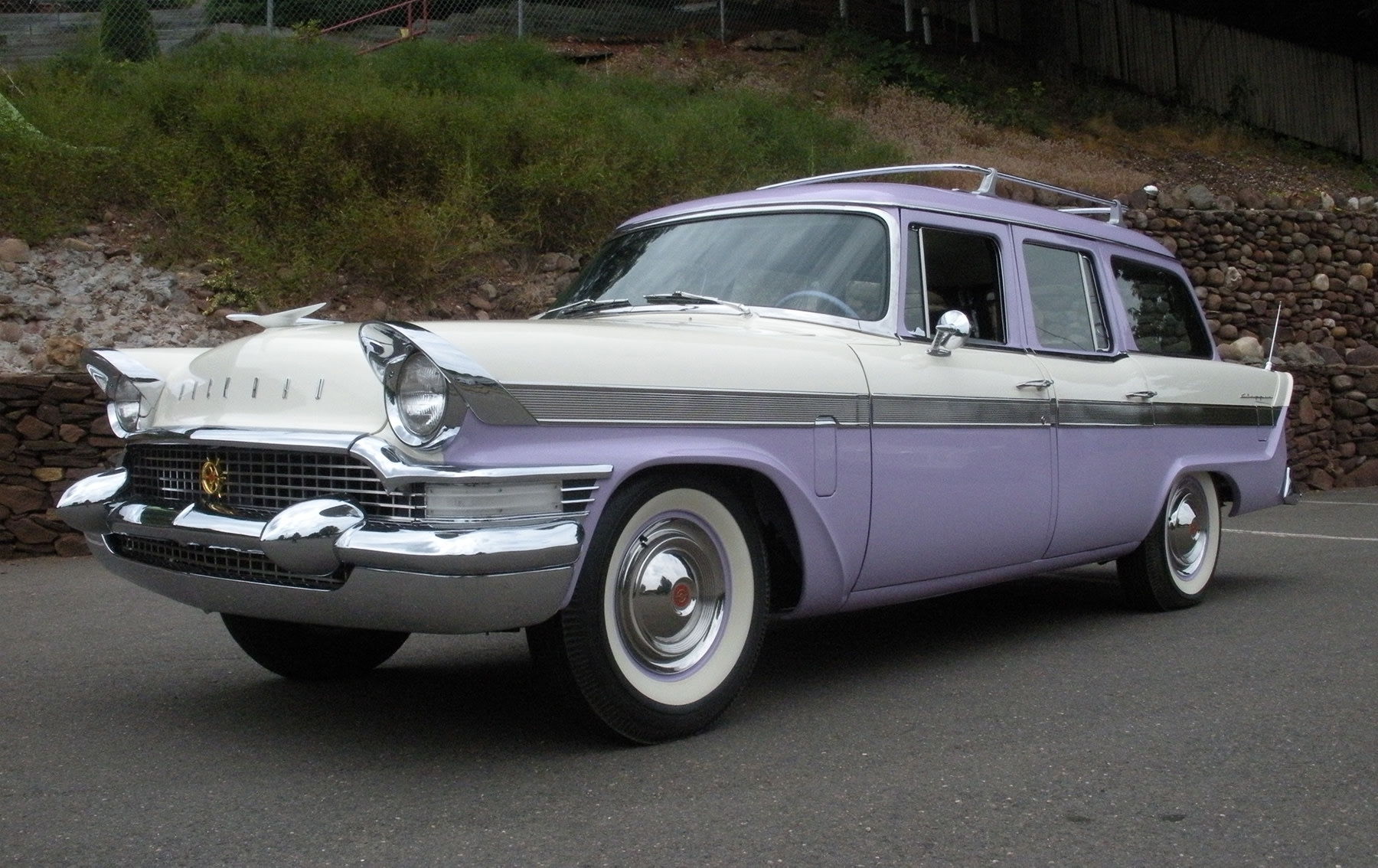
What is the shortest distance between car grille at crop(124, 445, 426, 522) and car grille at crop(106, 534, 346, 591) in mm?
115

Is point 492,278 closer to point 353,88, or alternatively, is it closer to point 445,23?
point 353,88

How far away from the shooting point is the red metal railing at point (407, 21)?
59.7 ft

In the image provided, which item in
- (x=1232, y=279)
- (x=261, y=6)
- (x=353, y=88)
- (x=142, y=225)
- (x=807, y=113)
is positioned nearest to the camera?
(x=142, y=225)

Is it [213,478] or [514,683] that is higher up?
[213,478]

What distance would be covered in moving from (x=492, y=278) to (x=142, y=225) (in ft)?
9.38

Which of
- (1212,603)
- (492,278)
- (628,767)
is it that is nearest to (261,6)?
(492,278)

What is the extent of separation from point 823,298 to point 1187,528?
8.32 feet

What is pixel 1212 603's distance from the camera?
20.5ft

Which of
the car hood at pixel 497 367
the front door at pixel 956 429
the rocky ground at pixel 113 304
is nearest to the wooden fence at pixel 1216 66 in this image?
the rocky ground at pixel 113 304

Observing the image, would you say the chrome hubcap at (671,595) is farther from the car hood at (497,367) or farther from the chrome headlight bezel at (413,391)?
the chrome headlight bezel at (413,391)

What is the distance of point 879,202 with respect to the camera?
15.5ft

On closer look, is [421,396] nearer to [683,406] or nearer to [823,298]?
[683,406]

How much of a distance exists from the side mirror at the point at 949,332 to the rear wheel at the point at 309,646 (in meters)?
2.06

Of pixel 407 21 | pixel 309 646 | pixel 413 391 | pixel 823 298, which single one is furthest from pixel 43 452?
pixel 407 21
